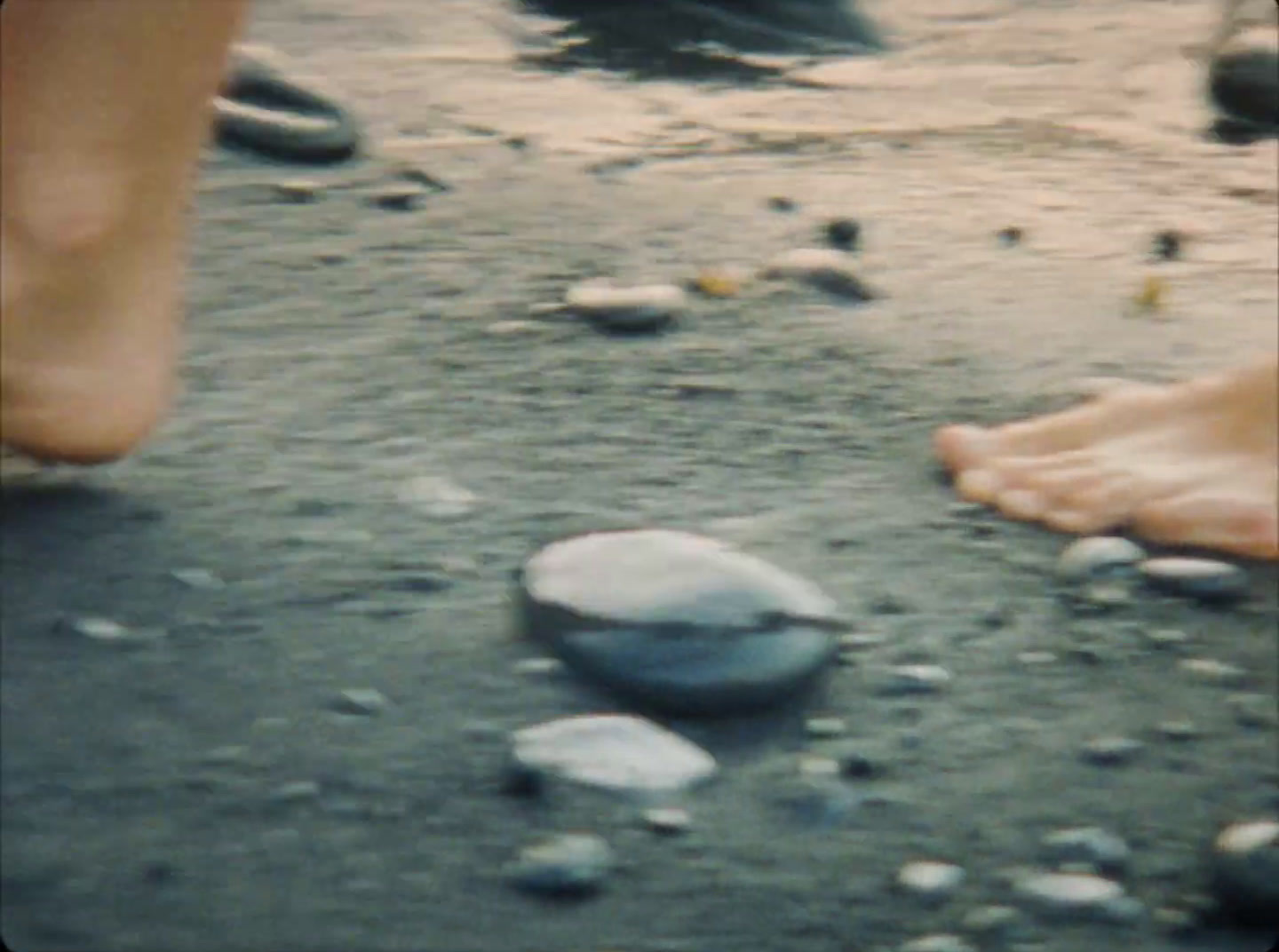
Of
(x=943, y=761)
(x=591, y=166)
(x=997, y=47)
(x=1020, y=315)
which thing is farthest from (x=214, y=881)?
(x=997, y=47)

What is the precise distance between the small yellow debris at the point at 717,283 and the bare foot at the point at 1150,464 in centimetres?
49

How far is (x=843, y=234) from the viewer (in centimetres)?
299

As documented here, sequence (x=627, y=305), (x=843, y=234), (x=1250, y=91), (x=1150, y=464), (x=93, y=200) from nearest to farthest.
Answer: (x=93, y=200)
(x=1150, y=464)
(x=627, y=305)
(x=843, y=234)
(x=1250, y=91)

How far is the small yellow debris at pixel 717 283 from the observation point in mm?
2748


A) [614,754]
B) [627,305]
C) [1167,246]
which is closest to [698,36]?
[1167,246]

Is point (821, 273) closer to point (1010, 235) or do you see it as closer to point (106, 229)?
point (1010, 235)

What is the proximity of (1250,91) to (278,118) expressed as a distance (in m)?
1.62

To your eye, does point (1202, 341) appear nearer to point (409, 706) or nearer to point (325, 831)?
point (409, 706)

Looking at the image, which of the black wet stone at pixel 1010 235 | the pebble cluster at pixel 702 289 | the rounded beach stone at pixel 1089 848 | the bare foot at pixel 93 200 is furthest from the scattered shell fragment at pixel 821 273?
the rounded beach stone at pixel 1089 848

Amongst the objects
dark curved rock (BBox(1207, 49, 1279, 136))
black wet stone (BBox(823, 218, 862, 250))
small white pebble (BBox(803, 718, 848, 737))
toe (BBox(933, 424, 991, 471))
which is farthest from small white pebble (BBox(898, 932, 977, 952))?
dark curved rock (BBox(1207, 49, 1279, 136))

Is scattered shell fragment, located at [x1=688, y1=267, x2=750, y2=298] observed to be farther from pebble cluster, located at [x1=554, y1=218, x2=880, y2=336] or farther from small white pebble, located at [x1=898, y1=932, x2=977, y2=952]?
small white pebble, located at [x1=898, y1=932, x2=977, y2=952]

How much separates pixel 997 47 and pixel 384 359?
2105 millimetres

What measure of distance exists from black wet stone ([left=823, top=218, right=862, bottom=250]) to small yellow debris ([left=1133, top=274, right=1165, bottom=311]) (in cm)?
38

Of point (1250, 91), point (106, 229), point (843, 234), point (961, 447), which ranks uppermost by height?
point (1250, 91)
